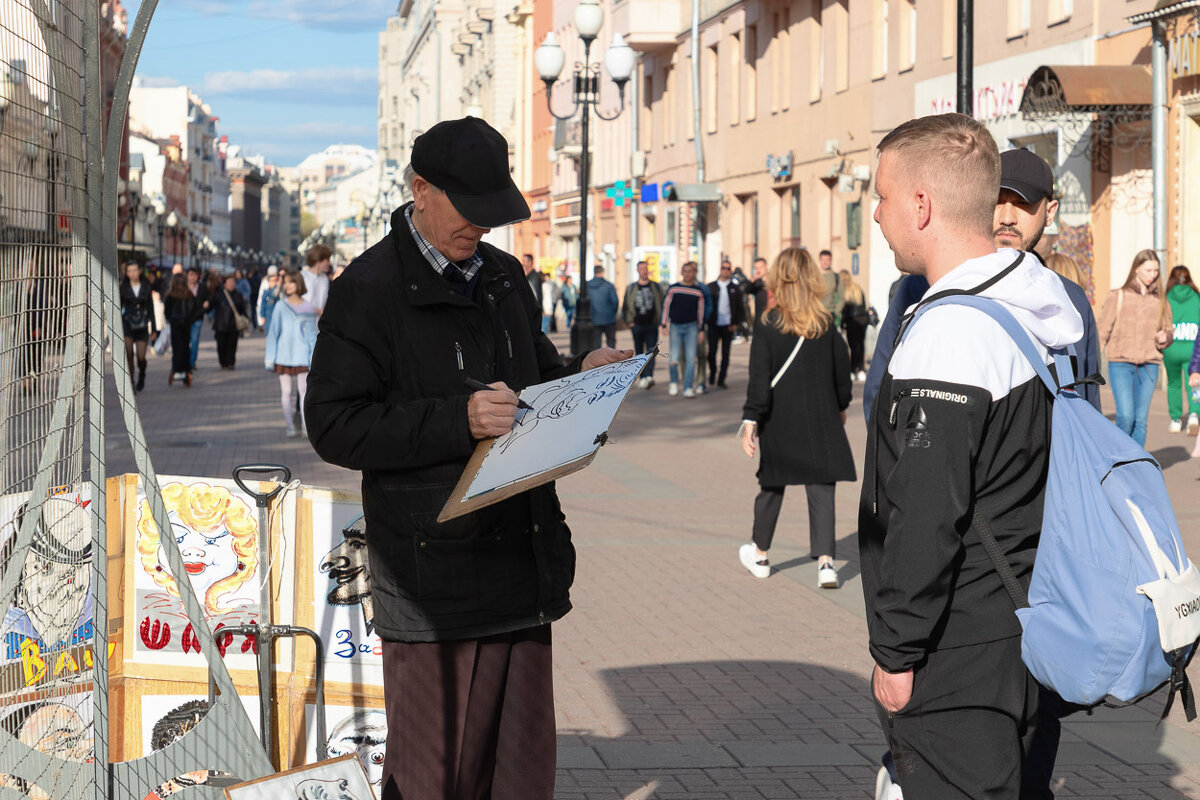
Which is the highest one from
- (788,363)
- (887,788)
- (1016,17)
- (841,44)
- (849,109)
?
(841,44)

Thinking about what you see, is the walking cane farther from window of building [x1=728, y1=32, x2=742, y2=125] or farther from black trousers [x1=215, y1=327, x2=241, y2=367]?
window of building [x1=728, y1=32, x2=742, y2=125]

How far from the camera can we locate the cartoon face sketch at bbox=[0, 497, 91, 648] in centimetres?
388

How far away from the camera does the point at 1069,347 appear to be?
3.24 meters

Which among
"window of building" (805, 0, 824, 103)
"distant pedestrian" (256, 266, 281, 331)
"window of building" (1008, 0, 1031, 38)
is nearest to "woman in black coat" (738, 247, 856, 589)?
"window of building" (1008, 0, 1031, 38)

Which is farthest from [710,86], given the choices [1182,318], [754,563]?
[754,563]

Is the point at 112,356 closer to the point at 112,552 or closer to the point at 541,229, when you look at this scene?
the point at 112,552

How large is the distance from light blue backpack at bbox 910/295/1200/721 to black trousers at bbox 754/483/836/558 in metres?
5.82

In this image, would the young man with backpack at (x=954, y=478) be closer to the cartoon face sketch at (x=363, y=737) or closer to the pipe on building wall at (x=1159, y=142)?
the cartoon face sketch at (x=363, y=737)

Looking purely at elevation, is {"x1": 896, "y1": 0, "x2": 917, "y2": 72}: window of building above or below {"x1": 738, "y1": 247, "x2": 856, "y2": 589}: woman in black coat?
above

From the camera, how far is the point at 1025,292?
121 inches

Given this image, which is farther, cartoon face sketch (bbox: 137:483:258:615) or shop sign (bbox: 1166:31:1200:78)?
shop sign (bbox: 1166:31:1200:78)

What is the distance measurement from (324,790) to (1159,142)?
61.6 feet

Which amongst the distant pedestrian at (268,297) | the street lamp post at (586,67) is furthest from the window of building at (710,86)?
the street lamp post at (586,67)

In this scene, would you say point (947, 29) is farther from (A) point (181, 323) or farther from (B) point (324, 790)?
(B) point (324, 790)
